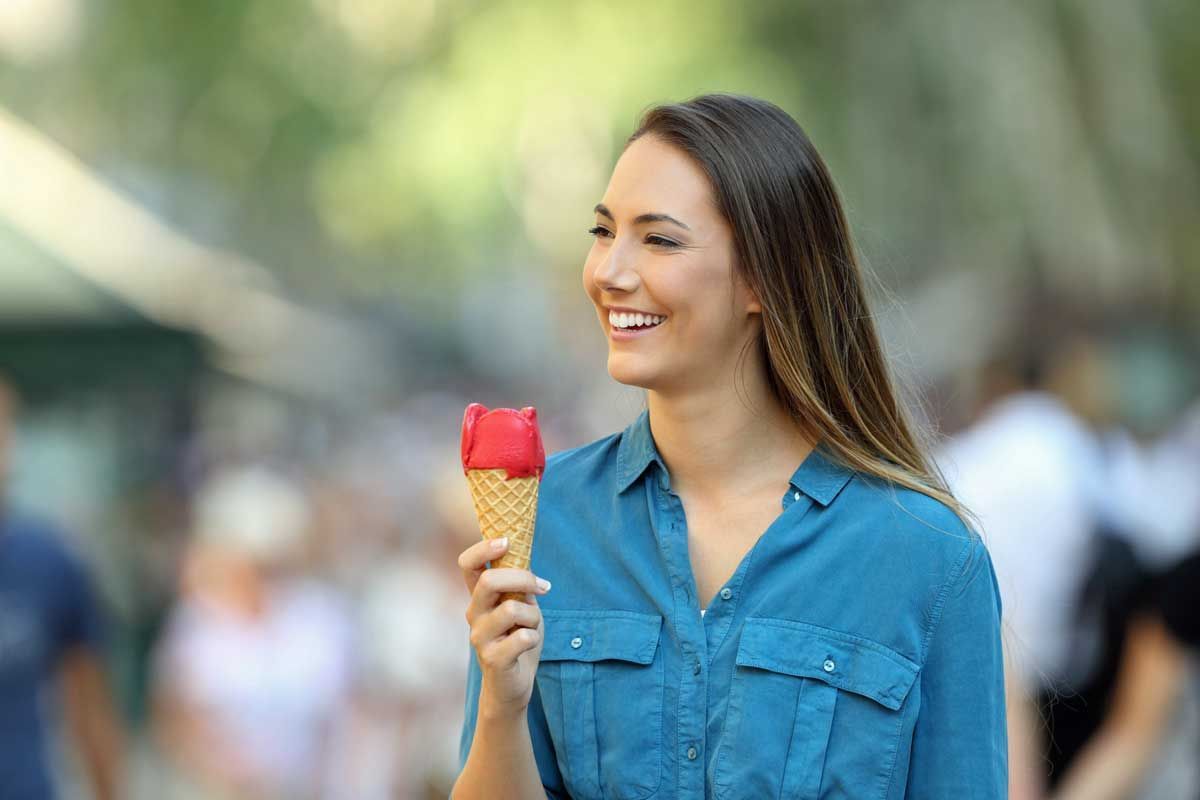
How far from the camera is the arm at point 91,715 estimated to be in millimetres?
6164

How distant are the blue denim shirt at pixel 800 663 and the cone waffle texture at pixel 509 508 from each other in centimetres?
19

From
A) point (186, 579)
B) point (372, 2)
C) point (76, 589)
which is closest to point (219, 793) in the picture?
point (186, 579)

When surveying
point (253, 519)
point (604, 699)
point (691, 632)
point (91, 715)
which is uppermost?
point (253, 519)

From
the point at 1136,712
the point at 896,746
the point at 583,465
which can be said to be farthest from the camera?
the point at 1136,712

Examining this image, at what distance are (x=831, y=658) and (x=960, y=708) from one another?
235 millimetres

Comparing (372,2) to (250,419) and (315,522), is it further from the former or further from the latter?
(315,522)

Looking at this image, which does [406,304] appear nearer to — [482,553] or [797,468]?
[797,468]

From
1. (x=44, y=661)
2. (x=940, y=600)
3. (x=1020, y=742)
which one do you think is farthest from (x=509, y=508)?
(x=44, y=661)

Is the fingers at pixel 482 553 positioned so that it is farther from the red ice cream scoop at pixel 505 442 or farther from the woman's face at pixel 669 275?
the woman's face at pixel 669 275

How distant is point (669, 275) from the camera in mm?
3057

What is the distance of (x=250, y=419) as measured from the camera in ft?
69.3

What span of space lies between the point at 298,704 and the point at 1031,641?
11.3 ft

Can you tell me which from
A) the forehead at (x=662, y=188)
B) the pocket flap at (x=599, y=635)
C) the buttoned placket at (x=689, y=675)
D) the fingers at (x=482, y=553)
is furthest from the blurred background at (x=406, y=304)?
the fingers at (x=482, y=553)

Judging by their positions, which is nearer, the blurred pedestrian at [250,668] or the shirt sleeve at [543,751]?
the shirt sleeve at [543,751]
